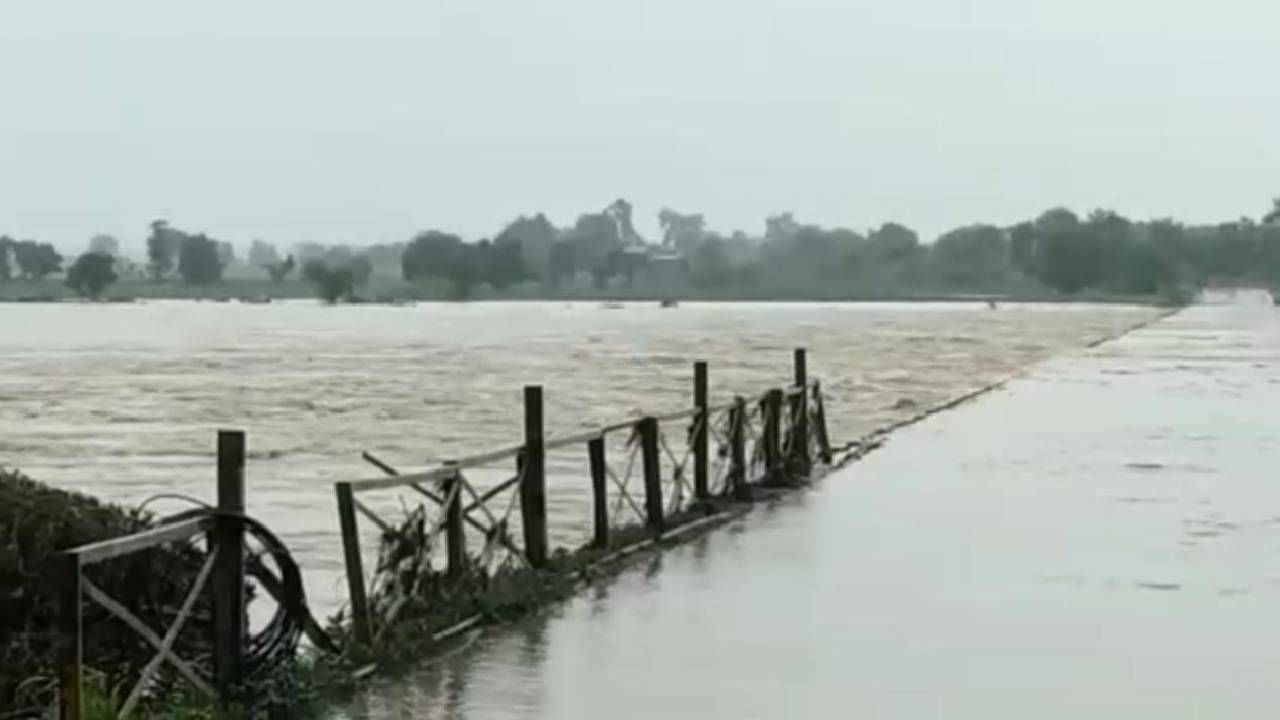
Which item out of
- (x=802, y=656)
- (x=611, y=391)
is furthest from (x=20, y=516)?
(x=611, y=391)

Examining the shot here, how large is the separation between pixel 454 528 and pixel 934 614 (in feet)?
10.4

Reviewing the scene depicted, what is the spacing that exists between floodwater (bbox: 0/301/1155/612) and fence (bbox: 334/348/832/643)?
49.1 inches

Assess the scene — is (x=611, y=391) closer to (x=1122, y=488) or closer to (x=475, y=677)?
(x=1122, y=488)

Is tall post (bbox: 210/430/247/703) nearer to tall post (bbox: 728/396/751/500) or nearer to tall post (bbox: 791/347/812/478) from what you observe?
tall post (bbox: 728/396/751/500)

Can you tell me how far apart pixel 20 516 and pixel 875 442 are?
2206cm

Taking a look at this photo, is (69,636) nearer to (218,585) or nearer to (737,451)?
(218,585)

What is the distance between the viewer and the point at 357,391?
165ft

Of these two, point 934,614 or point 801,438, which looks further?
point 801,438

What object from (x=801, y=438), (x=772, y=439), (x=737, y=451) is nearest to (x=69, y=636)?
(x=737, y=451)

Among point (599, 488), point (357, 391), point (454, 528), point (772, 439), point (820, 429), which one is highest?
point (454, 528)

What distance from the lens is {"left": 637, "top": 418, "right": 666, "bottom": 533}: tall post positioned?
707 inches

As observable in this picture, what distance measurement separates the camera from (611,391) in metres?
48.6

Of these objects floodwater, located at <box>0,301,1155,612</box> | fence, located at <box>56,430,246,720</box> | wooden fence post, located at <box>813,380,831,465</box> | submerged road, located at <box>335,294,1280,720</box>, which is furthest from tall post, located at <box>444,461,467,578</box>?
wooden fence post, located at <box>813,380,831,465</box>

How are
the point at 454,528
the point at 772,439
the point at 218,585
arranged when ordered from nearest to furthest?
the point at 218,585, the point at 454,528, the point at 772,439
